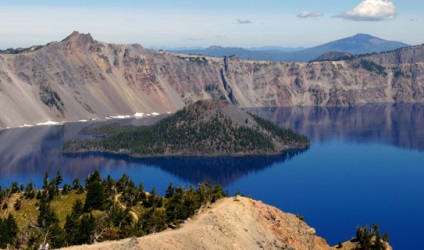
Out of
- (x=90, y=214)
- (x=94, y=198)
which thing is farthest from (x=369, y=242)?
(x=94, y=198)

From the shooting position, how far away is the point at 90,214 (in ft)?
316

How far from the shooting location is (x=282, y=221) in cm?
9444

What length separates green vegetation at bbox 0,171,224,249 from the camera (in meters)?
86.1

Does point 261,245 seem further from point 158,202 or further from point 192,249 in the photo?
point 158,202

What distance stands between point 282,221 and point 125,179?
162 feet

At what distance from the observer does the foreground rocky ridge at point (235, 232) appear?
70.4m

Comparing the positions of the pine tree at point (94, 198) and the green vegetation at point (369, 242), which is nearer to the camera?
the green vegetation at point (369, 242)

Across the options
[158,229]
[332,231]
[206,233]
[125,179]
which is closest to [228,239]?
[206,233]

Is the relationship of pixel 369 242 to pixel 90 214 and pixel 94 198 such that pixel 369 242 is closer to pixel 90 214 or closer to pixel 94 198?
pixel 90 214

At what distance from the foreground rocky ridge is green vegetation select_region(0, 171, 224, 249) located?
253 inches

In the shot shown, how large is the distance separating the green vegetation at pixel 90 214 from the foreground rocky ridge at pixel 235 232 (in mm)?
6424

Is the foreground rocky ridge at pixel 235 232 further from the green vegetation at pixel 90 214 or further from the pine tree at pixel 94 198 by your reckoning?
the pine tree at pixel 94 198

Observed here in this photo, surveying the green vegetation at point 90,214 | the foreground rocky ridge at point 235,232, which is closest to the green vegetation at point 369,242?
the foreground rocky ridge at point 235,232

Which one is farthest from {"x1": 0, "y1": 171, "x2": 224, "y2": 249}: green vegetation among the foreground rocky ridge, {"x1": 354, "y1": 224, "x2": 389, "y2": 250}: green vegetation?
{"x1": 354, "y1": 224, "x2": 389, "y2": 250}: green vegetation
